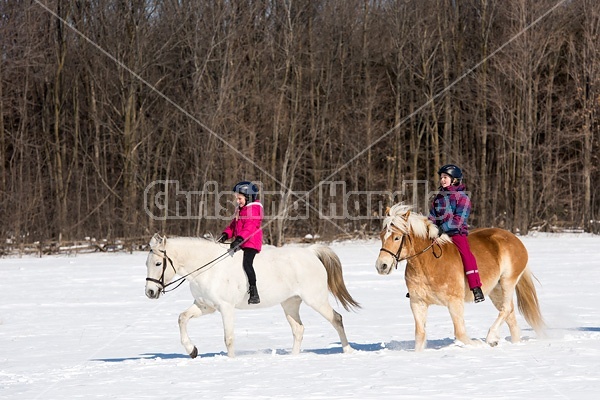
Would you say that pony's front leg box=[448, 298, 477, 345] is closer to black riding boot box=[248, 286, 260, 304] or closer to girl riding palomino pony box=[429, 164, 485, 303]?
girl riding palomino pony box=[429, 164, 485, 303]

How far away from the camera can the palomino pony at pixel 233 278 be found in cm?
938

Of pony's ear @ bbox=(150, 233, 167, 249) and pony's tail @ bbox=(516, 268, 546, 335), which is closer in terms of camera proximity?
pony's ear @ bbox=(150, 233, 167, 249)

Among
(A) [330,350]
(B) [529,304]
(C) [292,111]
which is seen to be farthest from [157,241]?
(C) [292,111]

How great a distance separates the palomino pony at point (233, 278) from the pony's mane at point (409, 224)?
52.5 inches

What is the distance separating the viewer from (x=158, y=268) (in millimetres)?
9273

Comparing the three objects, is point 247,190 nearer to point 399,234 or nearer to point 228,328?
point 228,328

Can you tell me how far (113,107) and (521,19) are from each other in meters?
19.7

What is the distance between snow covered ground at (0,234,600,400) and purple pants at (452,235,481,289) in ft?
2.62

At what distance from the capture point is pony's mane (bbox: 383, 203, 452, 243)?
9.20 meters

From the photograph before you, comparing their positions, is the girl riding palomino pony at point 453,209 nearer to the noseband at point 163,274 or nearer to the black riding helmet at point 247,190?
the black riding helmet at point 247,190

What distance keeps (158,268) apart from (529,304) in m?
5.01

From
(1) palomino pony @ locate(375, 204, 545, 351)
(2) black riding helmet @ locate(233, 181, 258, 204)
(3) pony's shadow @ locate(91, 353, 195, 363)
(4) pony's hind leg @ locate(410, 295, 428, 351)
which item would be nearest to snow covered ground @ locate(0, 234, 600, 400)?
(3) pony's shadow @ locate(91, 353, 195, 363)

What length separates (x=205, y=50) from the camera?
35188mm

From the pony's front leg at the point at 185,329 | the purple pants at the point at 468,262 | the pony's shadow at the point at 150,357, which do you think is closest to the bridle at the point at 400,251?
the purple pants at the point at 468,262
